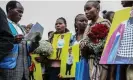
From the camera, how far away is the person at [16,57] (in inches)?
128

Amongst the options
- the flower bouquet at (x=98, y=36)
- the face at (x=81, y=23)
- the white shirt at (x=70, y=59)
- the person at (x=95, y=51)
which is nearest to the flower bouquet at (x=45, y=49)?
the white shirt at (x=70, y=59)

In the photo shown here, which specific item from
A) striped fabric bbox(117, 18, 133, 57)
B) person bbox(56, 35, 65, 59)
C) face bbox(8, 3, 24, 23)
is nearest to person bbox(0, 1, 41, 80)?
face bbox(8, 3, 24, 23)

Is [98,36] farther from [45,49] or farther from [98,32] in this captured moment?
[45,49]

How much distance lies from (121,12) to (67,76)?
2079 millimetres

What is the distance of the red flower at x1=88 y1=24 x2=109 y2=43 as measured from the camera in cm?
317

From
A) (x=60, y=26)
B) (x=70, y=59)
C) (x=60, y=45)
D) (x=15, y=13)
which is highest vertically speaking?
(x=15, y=13)

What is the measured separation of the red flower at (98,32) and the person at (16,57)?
0.65 m

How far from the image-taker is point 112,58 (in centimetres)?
271

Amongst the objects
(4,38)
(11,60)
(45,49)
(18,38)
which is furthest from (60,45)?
(4,38)

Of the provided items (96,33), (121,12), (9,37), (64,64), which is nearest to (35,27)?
(9,37)

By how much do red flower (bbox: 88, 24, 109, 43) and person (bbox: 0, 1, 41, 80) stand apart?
0.65m

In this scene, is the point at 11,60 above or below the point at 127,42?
below

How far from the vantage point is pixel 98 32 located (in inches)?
125

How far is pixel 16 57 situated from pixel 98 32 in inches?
35.6
